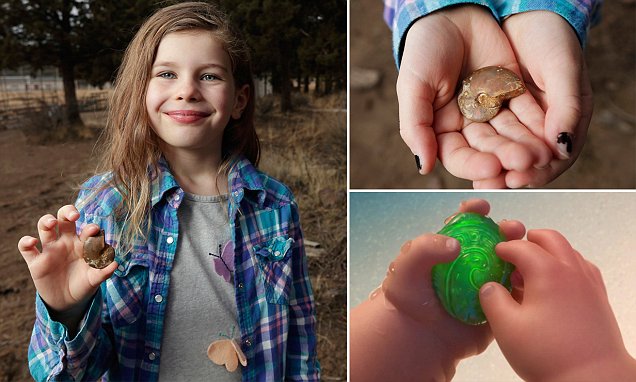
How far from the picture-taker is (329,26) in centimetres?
241

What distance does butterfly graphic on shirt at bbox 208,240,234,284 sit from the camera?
1022 mm

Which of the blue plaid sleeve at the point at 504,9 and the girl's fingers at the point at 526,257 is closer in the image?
the girl's fingers at the point at 526,257

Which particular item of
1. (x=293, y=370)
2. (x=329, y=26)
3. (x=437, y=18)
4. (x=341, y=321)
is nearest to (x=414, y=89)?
(x=437, y=18)

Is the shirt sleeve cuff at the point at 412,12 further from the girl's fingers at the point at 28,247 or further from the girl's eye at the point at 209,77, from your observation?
the girl's fingers at the point at 28,247

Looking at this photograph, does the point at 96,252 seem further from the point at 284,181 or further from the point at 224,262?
the point at 284,181

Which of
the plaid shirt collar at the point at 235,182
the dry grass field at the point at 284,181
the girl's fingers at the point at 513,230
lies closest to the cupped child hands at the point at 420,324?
the girl's fingers at the point at 513,230

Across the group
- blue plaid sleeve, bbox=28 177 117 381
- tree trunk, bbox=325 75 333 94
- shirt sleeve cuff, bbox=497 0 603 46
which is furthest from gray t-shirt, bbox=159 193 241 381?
tree trunk, bbox=325 75 333 94

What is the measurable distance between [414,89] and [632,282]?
16.7 inches

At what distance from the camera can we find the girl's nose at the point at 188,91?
38.2 inches

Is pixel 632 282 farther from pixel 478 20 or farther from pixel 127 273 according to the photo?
pixel 127 273

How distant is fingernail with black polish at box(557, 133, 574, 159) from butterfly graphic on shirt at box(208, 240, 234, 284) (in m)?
Answer: 0.54

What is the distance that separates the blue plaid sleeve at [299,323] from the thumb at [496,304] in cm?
42

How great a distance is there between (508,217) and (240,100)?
0.53 metres

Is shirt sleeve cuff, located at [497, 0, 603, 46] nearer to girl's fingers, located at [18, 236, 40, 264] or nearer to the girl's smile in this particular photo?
the girl's smile
